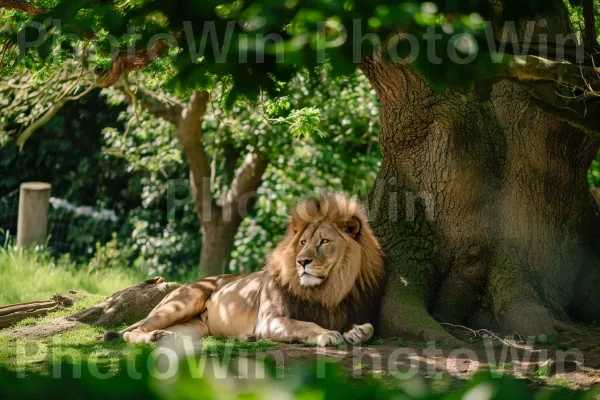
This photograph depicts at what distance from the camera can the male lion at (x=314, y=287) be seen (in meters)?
6.67

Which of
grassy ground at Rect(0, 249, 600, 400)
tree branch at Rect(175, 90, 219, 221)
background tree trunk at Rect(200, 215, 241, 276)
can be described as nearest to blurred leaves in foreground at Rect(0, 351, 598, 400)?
grassy ground at Rect(0, 249, 600, 400)

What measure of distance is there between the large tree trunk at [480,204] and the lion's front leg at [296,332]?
633 mm

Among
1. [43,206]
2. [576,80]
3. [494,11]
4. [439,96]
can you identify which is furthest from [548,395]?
[43,206]

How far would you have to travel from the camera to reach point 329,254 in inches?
267

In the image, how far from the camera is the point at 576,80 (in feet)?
17.3

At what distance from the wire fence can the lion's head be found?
874cm

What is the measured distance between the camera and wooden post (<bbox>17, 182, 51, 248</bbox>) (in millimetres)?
11570

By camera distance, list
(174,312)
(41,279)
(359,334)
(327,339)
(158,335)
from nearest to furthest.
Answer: (327,339) → (359,334) → (158,335) → (174,312) → (41,279)

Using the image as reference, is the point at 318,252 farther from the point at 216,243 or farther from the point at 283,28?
the point at 216,243

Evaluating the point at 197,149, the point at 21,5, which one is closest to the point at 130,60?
the point at 21,5

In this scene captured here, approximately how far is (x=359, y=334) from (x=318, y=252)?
2.51ft

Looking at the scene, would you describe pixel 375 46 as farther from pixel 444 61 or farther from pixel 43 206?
pixel 43 206

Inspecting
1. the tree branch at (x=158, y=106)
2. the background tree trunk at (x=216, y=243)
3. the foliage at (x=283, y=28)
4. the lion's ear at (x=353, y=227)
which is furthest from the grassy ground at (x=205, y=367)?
the tree branch at (x=158, y=106)

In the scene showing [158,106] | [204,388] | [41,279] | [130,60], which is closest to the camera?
[204,388]
